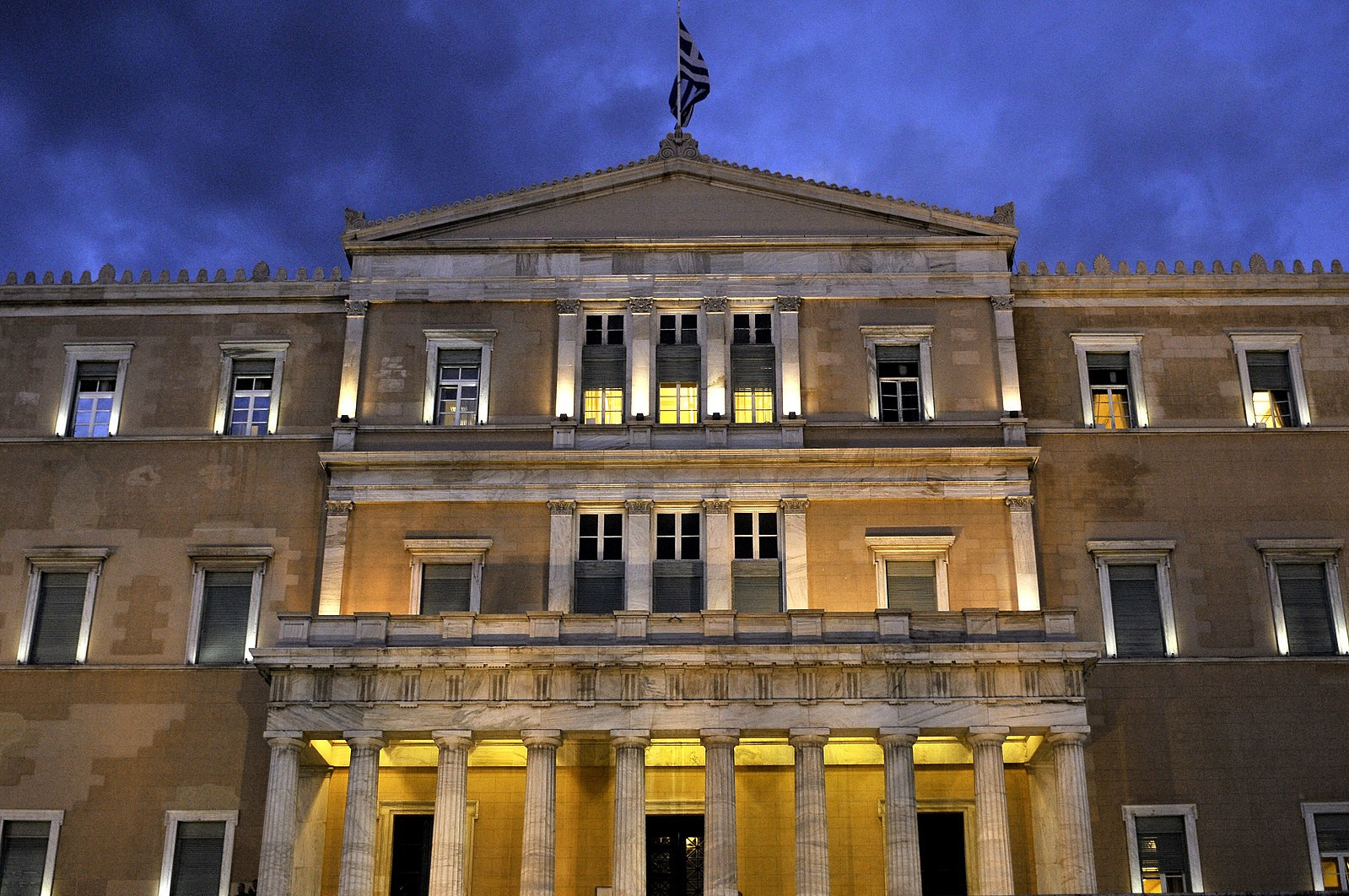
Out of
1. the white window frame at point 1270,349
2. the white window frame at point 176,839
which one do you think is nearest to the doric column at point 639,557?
the white window frame at point 176,839

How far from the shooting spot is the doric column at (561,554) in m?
40.8

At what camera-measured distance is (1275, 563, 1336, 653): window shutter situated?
41531 mm

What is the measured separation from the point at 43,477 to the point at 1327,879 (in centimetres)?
3684

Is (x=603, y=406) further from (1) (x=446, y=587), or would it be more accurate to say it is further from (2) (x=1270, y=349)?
(2) (x=1270, y=349)

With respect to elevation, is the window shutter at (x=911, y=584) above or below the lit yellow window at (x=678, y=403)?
below

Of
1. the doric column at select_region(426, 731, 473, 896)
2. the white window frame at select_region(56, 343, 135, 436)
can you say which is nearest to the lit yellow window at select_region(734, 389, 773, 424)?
the doric column at select_region(426, 731, 473, 896)

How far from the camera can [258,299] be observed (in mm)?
Result: 45281

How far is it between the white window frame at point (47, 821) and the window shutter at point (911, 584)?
22.8m

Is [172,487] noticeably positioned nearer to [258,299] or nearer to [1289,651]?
[258,299]

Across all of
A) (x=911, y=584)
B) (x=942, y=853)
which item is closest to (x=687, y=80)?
(x=911, y=584)

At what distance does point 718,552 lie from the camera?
41281mm

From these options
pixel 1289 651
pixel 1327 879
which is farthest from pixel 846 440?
pixel 1327 879

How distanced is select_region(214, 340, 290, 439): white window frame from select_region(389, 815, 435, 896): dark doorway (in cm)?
1252

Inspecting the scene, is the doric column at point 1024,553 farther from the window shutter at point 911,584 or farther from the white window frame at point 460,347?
the white window frame at point 460,347
